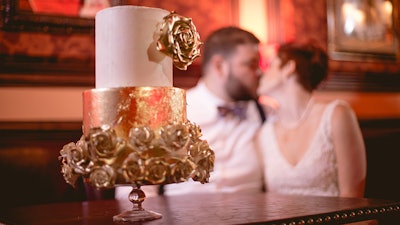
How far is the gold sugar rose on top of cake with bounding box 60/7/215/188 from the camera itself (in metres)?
1.34

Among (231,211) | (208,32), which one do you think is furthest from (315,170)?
(208,32)

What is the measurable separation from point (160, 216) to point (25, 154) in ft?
4.43

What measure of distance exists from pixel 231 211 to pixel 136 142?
431 millimetres

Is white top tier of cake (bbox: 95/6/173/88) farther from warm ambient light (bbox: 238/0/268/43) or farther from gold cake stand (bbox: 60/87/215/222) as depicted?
warm ambient light (bbox: 238/0/268/43)

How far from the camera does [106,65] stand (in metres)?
1.43

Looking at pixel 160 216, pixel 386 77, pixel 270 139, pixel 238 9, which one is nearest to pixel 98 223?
pixel 160 216

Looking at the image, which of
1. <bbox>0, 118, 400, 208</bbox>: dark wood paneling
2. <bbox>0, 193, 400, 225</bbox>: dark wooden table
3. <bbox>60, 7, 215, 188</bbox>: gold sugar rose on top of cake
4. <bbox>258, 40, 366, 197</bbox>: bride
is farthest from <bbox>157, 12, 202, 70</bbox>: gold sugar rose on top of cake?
<bbox>0, 118, 400, 208</bbox>: dark wood paneling

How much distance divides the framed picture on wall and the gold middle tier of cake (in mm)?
2908

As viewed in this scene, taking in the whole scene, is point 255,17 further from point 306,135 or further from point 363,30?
point 306,135

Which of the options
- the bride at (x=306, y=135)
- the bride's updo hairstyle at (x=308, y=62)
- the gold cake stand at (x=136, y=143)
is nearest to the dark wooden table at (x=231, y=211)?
the gold cake stand at (x=136, y=143)

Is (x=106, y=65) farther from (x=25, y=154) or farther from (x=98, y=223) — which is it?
(x=25, y=154)

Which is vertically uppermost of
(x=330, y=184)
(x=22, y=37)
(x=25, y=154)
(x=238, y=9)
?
(x=238, y=9)

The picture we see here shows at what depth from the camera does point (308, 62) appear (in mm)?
2803

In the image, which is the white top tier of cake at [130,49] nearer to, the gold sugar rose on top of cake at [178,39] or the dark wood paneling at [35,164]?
the gold sugar rose on top of cake at [178,39]
